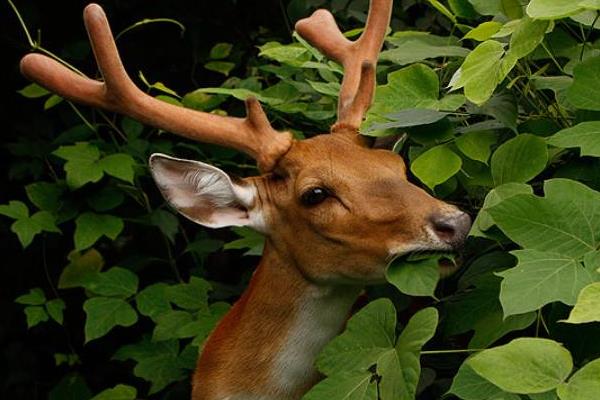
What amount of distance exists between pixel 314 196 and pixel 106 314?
1387 millimetres

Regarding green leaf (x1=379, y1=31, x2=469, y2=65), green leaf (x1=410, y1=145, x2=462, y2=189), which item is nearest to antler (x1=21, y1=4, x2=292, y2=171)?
green leaf (x1=379, y1=31, x2=469, y2=65)

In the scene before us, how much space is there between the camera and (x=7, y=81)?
19.9 ft

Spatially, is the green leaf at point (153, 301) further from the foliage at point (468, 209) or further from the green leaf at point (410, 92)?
the green leaf at point (410, 92)

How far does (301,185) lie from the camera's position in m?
3.36

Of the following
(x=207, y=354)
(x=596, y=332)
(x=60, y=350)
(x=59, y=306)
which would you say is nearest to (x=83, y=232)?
(x=59, y=306)

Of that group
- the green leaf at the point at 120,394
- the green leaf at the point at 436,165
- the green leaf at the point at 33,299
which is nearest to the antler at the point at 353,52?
the green leaf at the point at 436,165

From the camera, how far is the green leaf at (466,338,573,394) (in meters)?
2.33

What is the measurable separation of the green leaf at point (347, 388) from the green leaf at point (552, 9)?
792 millimetres

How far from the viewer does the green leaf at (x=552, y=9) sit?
2625mm

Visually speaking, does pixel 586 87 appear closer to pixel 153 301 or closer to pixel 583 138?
pixel 583 138

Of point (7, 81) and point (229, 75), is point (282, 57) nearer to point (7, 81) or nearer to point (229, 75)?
point (229, 75)

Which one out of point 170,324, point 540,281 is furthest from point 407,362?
point 170,324

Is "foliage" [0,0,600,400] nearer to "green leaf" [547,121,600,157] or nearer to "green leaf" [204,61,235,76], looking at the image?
"green leaf" [547,121,600,157]

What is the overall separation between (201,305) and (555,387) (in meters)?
2.18
